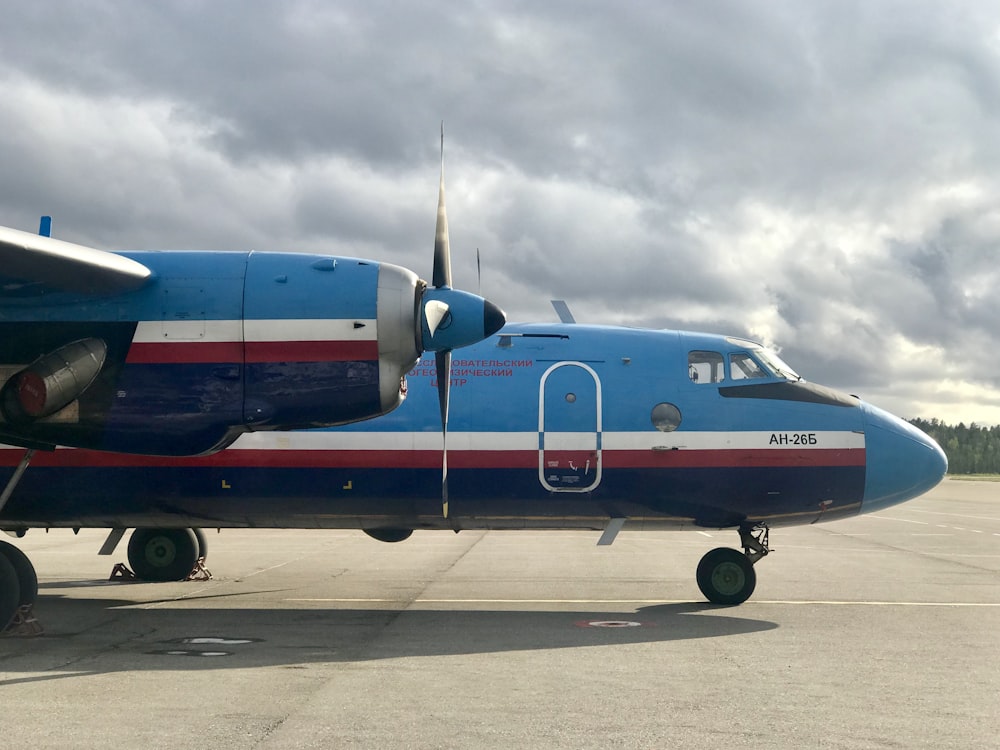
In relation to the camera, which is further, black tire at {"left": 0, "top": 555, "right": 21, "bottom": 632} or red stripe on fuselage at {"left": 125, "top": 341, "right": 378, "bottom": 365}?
black tire at {"left": 0, "top": 555, "right": 21, "bottom": 632}

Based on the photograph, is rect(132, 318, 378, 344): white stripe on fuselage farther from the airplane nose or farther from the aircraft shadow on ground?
the airplane nose

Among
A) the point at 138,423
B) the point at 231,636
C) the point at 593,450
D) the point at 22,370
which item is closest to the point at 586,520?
the point at 593,450

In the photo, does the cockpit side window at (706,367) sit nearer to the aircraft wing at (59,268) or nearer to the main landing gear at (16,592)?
the aircraft wing at (59,268)

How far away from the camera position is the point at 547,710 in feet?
28.5

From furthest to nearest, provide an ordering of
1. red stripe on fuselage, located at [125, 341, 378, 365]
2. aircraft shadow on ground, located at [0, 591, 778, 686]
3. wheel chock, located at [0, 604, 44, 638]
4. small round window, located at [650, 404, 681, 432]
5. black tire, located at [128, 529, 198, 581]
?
1. black tire, located at [128, 529, 198, 581]
2. small round window, located at [650, 404, 681, 432]
3. wheel chock, located at [0, 604, 44, 638]
4. red stripe on fuselage, located at [125, 341, 378, 365]
5. aircraft shadow on ground, located at [0, 591, 778, 686]

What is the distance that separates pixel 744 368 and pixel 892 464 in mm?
2611

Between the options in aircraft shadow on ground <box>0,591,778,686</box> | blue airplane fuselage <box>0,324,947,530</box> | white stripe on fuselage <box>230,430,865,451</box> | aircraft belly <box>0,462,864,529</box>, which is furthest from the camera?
white stripe on fuselage <box>230,430,865,451</box>

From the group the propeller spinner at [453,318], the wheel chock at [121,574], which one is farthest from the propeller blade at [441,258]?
the wheel chock at [121,574]

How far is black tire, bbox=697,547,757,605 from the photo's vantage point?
15422mm

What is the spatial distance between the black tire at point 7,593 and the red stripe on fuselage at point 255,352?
3050 mm

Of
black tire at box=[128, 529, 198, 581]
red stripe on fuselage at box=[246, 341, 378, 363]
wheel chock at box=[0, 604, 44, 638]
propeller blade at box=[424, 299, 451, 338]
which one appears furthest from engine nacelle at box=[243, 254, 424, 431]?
black tire at box=[128, 529, 198, 581]

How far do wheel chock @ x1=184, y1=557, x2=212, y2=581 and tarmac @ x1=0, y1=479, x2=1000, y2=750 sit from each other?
0.26m

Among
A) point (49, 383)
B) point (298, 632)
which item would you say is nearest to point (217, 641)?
point (298, 632)

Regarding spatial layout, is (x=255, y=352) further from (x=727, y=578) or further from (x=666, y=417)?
(x=727, y=578)
